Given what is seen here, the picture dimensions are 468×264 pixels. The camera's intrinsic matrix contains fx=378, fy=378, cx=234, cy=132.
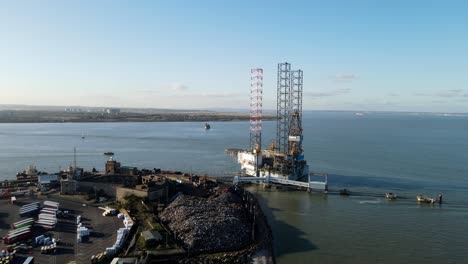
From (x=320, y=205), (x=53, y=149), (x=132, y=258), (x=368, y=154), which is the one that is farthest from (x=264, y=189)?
(x=53, y=149)

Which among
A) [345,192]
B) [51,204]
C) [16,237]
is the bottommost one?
[345,192]

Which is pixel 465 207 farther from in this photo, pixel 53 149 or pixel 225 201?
pixel 53 149

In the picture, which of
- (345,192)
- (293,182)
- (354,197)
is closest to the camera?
(354,197)

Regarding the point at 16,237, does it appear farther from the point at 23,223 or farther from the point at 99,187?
the point at 99,187

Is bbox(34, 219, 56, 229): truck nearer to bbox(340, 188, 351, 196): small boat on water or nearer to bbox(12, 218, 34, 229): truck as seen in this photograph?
bbox(12, 218, 34, 229): truck

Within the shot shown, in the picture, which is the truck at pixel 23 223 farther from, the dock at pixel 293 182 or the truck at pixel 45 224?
the dock at pixel 293 182

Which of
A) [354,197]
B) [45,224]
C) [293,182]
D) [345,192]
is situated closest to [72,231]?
[45,224]

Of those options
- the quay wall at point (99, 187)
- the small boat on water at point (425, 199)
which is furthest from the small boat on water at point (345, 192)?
the quay wall at point (99, 187)
